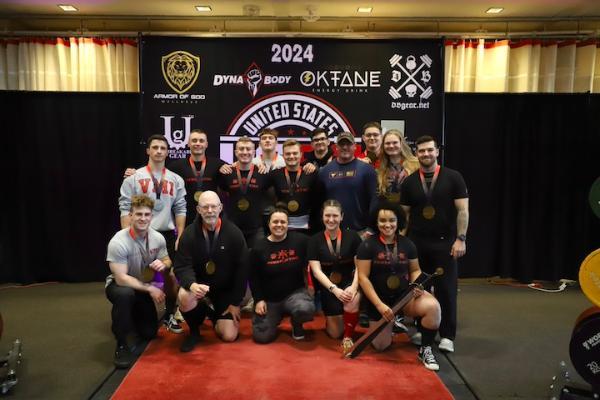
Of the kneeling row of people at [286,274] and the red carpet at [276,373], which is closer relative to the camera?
the red carpet at [276,373]

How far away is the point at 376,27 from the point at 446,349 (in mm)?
3799

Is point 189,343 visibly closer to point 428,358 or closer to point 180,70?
point 428,358

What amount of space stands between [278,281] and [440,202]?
1331 millimetres

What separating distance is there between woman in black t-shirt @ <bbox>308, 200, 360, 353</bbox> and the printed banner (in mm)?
1821

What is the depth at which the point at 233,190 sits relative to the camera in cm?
404

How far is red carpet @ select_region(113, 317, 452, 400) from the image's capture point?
2830 mm

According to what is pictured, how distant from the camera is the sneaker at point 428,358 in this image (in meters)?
3.19

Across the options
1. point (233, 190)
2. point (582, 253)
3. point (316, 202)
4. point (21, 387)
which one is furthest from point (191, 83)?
point (582, 253)

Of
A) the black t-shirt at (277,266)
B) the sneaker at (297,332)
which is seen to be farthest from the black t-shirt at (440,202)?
the sneaker at (297,332)

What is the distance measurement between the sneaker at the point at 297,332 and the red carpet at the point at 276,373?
5cm

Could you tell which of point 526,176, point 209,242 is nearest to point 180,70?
point 209,242

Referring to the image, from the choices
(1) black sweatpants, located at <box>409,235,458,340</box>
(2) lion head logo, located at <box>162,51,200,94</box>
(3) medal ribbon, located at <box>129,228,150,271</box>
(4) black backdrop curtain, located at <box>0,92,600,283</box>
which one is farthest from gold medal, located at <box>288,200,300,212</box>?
(4) black backdrop curtain, located at <box>0,92,600,283</box>

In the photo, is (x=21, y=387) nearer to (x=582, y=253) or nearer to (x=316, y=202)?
(x=316, y=202)

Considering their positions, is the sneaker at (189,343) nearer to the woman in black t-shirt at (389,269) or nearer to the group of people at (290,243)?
the group of people at (290,243)
